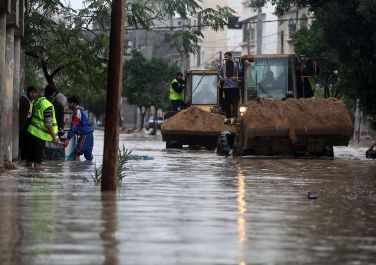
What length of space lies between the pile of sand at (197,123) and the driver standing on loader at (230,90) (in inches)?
184

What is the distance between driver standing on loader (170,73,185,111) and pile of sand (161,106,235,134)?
459 cm

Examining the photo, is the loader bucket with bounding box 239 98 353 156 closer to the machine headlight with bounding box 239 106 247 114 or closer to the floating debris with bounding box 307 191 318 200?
the machine headlight with bounding box 239 106 247 114

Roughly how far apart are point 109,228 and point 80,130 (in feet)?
48.7

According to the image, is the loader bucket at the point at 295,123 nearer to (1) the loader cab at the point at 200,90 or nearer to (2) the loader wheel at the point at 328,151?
(2) the loader wheel at the point at 328,151

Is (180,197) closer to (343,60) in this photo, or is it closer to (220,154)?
(220,154)

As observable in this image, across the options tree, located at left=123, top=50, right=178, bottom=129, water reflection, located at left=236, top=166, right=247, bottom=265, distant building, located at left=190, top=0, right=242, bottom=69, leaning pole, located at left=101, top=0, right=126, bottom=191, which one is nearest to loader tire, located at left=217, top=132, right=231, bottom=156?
water reflection, located at left=236, top=166, right=247, bottom=265

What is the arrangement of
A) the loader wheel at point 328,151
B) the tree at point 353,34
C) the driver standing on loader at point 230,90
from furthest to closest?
the tree at point 353,34
the driver standing on loader at point 230,90
the loader wheel at point 328,151

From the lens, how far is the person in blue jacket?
25.2 meters

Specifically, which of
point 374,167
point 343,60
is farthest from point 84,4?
point 374,167

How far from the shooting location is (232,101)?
30.3m

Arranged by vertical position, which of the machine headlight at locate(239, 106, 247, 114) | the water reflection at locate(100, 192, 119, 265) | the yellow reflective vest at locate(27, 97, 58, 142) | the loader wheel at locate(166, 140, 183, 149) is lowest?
the water reflection at locate(100, 192, 119, 265)

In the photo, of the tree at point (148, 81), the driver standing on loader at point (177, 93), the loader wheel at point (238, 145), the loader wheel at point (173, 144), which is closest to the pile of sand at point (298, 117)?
the loader wheel at point (238, 145)

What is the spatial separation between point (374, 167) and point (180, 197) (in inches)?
423

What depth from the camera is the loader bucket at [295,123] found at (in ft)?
87.6
